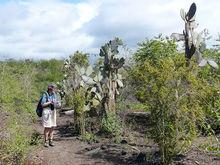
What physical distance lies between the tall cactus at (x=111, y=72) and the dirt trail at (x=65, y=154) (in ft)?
4.60

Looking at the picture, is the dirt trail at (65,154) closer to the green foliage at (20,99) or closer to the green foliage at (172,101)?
the green foliage at (20,99)

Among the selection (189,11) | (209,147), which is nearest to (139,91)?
(209,147)

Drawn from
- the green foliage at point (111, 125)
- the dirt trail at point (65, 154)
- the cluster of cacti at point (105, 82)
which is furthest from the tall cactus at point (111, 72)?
the dirt trail at point (65, 154)

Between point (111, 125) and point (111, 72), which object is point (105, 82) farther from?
point (111, 125)

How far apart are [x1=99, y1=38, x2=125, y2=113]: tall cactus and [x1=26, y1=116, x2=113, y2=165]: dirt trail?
55.2 inches

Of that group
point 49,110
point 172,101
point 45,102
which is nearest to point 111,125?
point 49,110

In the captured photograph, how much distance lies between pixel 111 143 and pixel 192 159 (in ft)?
8.08

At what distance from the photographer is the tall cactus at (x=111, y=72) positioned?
45.0 ft

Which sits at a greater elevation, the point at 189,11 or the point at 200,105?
the point at 189,11

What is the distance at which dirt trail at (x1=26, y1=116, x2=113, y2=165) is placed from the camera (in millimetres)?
10328

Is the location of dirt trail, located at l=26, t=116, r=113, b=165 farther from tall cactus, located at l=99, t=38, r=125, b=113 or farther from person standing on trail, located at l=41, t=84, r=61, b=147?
tall cactus, located at l=99, t=38, r=125, b=113

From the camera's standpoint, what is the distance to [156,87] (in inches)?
352

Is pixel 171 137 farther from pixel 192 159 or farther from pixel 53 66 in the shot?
pixel 53 66

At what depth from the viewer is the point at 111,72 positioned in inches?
550
